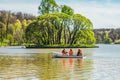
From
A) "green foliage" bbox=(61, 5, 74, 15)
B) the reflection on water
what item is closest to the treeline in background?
"green foliage" bbox=(61, 5, 74, 15)

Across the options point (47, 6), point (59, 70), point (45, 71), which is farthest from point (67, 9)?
point (45, 71)

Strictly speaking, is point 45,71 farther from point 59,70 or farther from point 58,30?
point 58,30

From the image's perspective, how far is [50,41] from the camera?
125688 millimetres

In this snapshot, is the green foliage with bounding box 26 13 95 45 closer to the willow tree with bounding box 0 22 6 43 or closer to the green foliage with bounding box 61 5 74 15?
the green foliage with bounding box 61 5 74 15

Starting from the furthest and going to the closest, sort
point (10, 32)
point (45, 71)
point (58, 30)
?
point (10, 32) → point (58, 30) → point (45, 71)

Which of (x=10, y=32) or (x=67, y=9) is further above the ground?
(x=67, y=9)

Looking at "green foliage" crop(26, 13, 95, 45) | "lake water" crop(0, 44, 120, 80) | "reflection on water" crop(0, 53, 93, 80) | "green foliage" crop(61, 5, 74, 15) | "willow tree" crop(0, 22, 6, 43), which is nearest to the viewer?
"reflection on water" crop(0, 53, 93, 80)

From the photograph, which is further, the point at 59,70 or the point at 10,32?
the point at 10,32

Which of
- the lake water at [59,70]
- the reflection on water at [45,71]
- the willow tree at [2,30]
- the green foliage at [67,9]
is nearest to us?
the reflection on water at [45,71]

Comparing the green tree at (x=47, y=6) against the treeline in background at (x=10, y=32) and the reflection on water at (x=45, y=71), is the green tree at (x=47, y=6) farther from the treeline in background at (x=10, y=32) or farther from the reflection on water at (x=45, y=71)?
the reflection on water at (x=45, y=71)

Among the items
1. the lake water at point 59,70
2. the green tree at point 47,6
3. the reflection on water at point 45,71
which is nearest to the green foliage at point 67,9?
the green tree at point 47,6

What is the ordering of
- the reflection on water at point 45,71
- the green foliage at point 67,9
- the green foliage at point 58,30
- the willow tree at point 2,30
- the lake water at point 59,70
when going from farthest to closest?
the willow tree at point 2,30 → the green foliage at point 67,9 → the green foliage at point 58,30 → the lake water at point 59,70 → the reflection on water at point 45,71

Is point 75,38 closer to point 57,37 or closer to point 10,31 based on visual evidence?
point 57,37

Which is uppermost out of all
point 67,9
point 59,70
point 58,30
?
point 67,9
